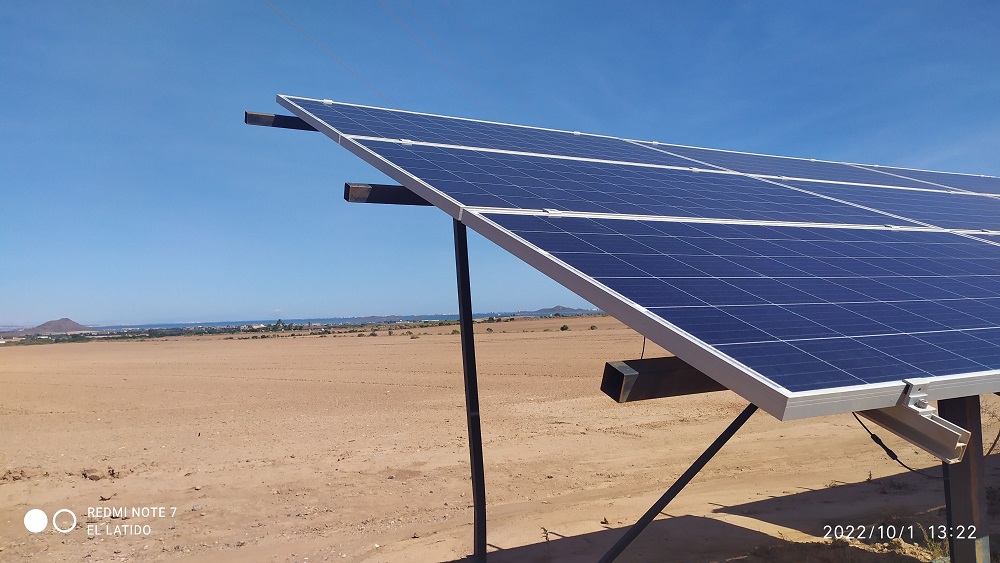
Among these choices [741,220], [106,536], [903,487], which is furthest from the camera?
[903,487]

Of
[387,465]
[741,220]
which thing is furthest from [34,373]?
[741,220]

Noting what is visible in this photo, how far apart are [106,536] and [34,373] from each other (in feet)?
92.4

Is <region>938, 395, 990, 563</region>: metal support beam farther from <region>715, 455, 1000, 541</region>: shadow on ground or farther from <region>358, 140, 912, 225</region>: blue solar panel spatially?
<region>715, 455, 1000, 541</region>: shadow on ground

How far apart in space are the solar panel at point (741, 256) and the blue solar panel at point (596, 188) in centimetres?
4

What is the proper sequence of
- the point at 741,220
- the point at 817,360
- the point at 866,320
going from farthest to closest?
the point at 741,220 < the point at 866,320 < the point at 817,360

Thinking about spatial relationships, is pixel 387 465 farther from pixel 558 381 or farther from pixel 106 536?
pixel 558 381

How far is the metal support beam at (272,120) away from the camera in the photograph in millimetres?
9906

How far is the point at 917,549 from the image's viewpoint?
917cm

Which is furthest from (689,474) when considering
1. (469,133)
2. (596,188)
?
(469,133)

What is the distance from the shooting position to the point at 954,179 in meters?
19.1

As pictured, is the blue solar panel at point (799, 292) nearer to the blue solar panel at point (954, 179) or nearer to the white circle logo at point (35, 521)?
the white circle logo at point (35, 521)

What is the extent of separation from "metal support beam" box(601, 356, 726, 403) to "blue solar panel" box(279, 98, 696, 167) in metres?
4.67

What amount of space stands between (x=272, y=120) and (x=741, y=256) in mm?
6985

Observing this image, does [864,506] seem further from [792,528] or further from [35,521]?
[35,521]
